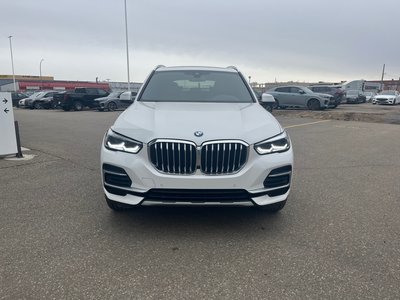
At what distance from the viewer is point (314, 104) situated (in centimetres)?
2072

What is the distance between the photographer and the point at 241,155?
325cm

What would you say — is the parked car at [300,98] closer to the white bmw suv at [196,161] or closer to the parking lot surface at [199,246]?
the parking lot surface at [199,246]

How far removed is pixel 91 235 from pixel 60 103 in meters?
24.7

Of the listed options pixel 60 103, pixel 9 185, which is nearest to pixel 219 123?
pixel 9 185

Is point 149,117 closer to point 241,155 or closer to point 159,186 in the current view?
point 159,186

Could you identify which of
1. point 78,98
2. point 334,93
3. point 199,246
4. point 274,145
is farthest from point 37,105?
point 274,145

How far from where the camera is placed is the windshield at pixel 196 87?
4.65 metres

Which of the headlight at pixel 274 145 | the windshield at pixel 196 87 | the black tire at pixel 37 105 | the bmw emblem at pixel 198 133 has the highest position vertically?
the windshield at pixel 196 87

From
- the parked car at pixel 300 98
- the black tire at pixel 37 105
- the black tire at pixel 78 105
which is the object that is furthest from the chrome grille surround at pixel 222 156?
the black tire at pixel 37 105

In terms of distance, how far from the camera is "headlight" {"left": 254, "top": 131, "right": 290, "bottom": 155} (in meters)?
3.31

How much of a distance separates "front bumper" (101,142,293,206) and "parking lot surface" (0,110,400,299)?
0.45 m

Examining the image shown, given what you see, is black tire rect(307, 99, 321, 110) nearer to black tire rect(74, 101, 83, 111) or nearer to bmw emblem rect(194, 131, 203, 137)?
black tire rect(74, 101, 83, 111)

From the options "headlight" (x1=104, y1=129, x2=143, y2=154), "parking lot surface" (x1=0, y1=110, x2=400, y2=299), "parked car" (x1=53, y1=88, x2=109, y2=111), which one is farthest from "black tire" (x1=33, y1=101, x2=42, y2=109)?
"headlight" (x1=104, y1=129, x2=143, y2=154)

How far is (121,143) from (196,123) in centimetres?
78
